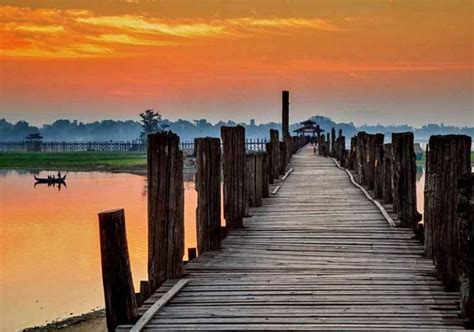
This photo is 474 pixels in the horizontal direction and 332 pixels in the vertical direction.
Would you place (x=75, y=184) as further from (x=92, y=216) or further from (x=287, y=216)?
(x=287, y=216)

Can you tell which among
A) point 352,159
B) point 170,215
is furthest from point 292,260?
point 352,159

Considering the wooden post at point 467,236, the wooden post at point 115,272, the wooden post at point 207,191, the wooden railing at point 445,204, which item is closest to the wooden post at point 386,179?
the wooden railing at point 445,204

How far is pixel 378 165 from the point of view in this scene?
16.6m

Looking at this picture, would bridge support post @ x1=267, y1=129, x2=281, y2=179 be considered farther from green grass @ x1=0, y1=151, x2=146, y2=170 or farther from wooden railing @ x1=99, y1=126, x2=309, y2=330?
green grass @ x1=0, y1=151, x2=146, y2=170

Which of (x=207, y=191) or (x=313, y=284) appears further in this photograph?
(x=207, y=191)

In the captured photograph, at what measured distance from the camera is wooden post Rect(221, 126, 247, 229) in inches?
453

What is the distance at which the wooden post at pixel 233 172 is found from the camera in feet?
37.8

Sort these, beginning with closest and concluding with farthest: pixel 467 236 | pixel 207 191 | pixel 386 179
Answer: pixel 467 236
pixel 207 191
pixel 386 179

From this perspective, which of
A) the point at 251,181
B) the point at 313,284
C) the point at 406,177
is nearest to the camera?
the point at 313,284

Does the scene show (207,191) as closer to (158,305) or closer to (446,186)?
(158,305)

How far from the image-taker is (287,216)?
13523 millimetres

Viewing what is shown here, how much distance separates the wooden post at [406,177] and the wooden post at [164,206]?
196 inches

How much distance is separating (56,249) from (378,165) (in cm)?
1900

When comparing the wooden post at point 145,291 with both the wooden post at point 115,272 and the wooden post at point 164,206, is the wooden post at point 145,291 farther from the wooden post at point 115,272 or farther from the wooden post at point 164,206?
the wooden post at point 115,272
